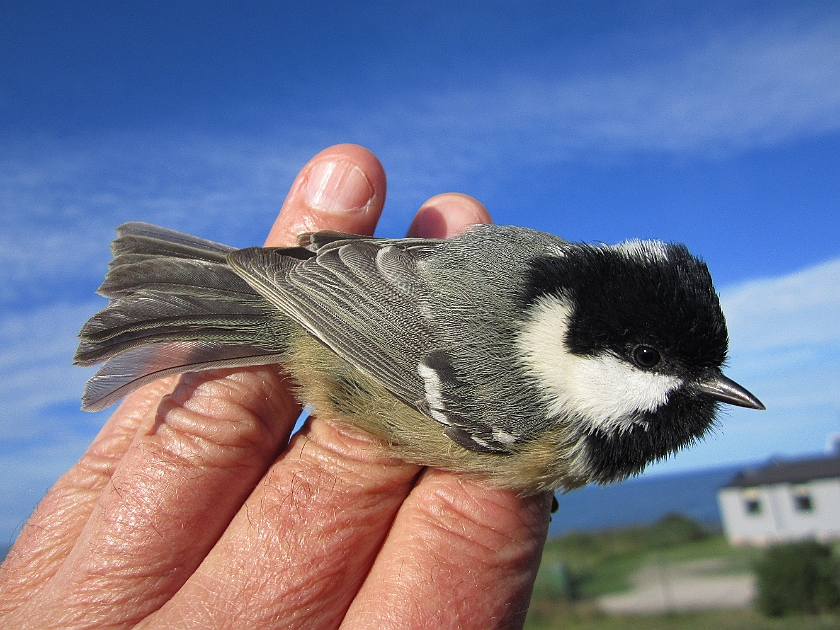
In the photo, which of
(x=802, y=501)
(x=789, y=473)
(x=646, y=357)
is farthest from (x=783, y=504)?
(x=646, y=357)

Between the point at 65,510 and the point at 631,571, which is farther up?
the point at 65,510

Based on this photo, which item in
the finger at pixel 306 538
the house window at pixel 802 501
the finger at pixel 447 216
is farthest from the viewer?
the house window at pixel 802 501

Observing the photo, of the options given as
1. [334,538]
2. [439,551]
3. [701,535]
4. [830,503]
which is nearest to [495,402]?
[439,551]

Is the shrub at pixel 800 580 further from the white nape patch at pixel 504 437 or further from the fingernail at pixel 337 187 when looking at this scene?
the fingernail at pixel 337 187

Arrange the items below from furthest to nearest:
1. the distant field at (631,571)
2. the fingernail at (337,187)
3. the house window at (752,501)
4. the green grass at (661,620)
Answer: the house window at (752,501), the distant field at (631,571), the green grass at (661,620), the fingernail at (337,187)

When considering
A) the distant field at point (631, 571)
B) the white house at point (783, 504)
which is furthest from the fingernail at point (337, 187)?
the white house at point (783, 504)

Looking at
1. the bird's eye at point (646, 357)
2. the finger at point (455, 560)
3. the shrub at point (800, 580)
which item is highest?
the bird's eye at point (646, 357)

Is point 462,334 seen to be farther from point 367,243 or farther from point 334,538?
point 334,538

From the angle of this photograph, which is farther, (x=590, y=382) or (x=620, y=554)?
(x=620, y=554)

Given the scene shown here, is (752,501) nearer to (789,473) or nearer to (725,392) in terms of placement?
(789,473)
